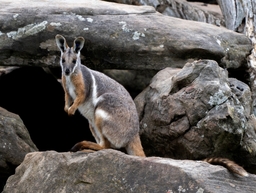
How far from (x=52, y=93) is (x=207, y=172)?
595 cm

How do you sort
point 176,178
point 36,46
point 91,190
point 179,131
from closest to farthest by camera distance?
point 176,178 < point 91,190 < point 179,131 < point 36,46

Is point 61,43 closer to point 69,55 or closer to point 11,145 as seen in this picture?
point 69,55

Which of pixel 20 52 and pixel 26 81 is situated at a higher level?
pixel 20 52

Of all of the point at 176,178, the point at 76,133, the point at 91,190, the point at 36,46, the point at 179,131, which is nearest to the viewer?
the point at 176,178

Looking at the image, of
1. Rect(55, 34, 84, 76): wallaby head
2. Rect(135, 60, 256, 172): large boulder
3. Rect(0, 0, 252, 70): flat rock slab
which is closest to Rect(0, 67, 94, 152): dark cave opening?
Rect(0, 0, 252, 70): flat rock slab

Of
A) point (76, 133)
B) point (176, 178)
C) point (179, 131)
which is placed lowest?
point (76, 133)

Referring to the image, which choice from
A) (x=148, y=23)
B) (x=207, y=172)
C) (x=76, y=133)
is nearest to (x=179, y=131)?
(x=207, y=172)

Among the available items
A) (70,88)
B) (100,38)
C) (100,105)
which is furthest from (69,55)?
(100,38)

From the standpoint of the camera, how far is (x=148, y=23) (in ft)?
32.1

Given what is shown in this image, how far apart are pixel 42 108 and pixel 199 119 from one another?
171 inches

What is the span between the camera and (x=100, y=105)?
7578 mm

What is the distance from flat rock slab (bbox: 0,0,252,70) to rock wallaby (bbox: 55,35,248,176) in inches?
48.9

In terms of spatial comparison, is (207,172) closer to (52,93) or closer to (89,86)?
(89,86)

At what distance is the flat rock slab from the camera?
927cm
